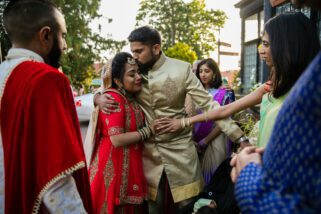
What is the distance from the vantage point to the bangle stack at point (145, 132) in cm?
254

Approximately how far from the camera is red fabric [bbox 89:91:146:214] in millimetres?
2428

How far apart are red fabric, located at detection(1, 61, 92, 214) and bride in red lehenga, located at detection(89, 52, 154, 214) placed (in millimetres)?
1025

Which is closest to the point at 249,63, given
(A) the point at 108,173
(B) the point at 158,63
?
(B) the point at 158,63

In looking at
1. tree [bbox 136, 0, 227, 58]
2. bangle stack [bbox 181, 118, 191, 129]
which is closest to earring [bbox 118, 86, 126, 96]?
bangle stack [bbox 181, 118, 191, 129]

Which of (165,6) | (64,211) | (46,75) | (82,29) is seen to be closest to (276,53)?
(46,75)

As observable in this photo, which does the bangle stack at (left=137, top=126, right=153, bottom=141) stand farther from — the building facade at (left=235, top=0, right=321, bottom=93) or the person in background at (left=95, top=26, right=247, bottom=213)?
the building facade at (left=235, top=0, right=321, bottom=93)

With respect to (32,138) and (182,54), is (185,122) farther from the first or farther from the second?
(182,54)

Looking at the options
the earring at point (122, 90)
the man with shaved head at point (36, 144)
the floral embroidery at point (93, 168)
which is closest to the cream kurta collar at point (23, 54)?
the man with shaved head at point (36, 144)

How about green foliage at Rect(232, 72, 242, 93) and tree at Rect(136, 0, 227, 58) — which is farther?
tree at Rect(136, 0, 227, 58)

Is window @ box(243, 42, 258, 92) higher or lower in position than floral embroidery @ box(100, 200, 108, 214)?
higher

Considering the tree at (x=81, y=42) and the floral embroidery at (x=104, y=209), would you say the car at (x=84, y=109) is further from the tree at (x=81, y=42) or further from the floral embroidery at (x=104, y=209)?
the tree at (x=81, y=42)

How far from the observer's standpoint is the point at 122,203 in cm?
246

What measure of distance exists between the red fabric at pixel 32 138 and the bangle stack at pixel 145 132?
114 cm

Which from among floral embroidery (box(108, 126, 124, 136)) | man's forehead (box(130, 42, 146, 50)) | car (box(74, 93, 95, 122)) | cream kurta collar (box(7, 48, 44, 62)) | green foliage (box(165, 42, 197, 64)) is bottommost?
car (box(74, 93, 95, 122))
